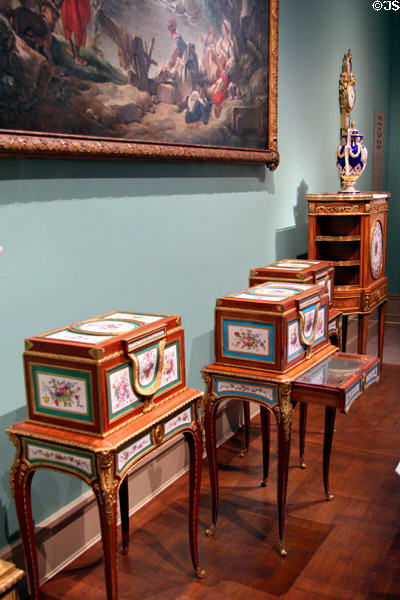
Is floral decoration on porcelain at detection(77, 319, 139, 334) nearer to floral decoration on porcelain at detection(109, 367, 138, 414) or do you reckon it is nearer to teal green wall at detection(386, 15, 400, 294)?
floral decoration on porcelain at detection(109, 367, 138, 414)

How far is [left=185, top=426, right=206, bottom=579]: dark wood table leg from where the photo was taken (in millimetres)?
2539

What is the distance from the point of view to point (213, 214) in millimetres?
3834

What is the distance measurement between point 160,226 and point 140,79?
75cm

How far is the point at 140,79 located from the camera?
3.01 metres

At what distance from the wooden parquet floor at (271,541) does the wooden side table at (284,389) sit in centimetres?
16

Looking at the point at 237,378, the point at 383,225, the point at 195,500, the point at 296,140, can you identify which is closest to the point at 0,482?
the point at 195,500

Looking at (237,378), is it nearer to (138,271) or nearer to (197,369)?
(138,271)

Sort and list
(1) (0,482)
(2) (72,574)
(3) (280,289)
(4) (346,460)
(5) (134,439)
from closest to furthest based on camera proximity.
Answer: (5) (134,439)
(1) (0,482)
(2) (72,574)
(3) (280,289)
(4) (346,460)

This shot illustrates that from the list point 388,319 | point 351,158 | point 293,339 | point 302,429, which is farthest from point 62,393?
point 388,319

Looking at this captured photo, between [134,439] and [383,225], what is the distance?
3.84 m

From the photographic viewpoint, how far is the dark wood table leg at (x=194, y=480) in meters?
2.54

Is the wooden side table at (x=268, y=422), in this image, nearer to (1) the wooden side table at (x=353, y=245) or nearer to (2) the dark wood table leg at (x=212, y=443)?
(2) the dark wood table leg at (x=212, y=443)

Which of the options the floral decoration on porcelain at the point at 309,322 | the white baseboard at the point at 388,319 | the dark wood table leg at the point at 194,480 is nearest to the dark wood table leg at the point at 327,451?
the floral decoration on porcelain at the point at 309,322

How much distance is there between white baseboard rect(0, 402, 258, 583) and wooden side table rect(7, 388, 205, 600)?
257mm
